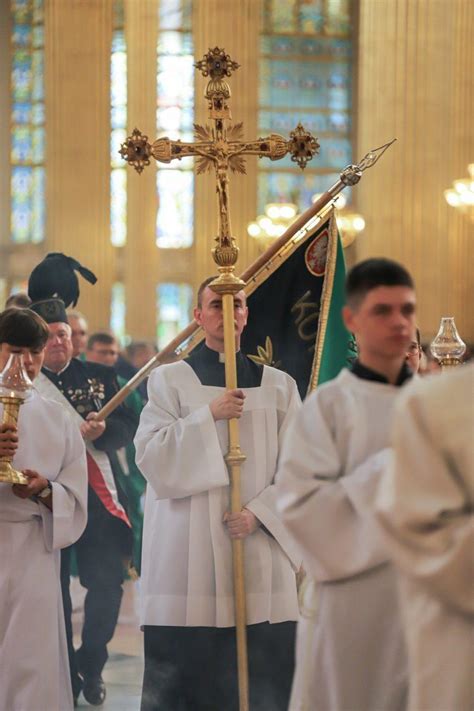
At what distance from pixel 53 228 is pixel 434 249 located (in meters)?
5.66

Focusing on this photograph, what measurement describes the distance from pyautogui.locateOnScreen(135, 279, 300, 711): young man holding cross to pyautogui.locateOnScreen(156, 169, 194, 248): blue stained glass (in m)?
19.6

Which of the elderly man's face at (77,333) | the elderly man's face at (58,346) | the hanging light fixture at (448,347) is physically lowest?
the elderly man's face at (77,333)

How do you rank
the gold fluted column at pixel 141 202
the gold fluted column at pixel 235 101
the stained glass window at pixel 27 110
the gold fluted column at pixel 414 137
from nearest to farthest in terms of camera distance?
the gold fluted column at pixel 414 137 → the gold fluted column at pixel 141 202 → the gold fluted column at pixel 235 101 → the stained glass window at pixel 27 110

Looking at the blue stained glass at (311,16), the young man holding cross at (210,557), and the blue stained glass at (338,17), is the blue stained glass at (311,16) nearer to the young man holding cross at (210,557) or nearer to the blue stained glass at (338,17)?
the blue stained glass at (338,17)

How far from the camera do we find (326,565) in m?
3.32

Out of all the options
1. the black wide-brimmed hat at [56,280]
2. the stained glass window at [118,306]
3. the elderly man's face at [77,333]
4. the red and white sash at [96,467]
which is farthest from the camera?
the stained glass window at [118,306]

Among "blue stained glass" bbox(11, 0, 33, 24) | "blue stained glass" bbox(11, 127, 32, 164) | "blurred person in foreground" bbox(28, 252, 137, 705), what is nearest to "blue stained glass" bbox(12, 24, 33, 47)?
"blue stained glass" bbox(11, 0, 33, 24)

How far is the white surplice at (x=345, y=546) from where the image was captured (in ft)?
10.8

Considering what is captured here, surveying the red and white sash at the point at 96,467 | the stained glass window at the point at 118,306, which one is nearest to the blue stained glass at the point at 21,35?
the stained glass window at the point at 118,306

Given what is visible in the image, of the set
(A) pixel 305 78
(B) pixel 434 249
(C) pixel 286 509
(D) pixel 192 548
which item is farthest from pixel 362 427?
(A) pixel 305 78

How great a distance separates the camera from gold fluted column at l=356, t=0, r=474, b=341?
797 inches

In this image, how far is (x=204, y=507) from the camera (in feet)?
16.2

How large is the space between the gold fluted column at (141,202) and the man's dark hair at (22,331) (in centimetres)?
1630

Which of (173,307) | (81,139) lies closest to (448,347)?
(81,139)
